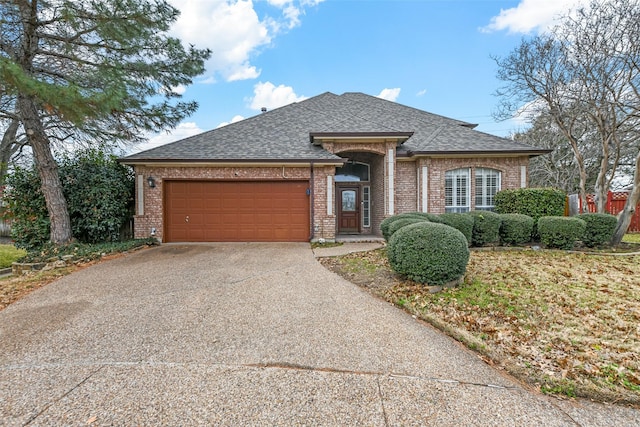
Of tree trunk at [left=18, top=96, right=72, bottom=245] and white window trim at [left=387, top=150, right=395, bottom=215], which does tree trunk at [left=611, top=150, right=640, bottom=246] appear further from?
tree trunk at [left=18, top=96, right=72, bottom=245]

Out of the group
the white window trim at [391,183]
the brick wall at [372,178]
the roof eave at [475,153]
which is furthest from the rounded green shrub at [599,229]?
the white window trim at [391,183]

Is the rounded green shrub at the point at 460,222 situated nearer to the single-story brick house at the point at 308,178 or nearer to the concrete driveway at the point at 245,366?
the single-story brick house at the point at 308,178

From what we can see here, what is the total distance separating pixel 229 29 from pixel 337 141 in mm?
6143

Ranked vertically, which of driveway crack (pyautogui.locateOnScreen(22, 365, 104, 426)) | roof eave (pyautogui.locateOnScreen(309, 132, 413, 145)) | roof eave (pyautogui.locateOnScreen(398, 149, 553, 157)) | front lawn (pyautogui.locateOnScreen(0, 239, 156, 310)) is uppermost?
roof eave (pyautogui.locateOnScreen(309, 132, 413, 145))

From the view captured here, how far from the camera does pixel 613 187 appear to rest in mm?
20578

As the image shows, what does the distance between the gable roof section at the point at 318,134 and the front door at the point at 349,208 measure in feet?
8.04

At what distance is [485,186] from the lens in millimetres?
10844

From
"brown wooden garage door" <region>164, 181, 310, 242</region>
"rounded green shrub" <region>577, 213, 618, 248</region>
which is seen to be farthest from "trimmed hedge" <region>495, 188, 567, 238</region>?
"brown wooden garage door" <region>164, 181, 310, 242</region>

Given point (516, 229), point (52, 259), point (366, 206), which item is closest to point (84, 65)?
point (52, 259)

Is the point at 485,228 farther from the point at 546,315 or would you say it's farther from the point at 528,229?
the point at 546,315

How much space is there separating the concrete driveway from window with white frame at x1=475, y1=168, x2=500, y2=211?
8596 mm

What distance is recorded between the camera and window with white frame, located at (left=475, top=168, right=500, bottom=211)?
10.8m

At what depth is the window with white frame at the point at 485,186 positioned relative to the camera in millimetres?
10828

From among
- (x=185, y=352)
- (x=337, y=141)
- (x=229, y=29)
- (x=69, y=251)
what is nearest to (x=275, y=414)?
(x=185, y=352)
